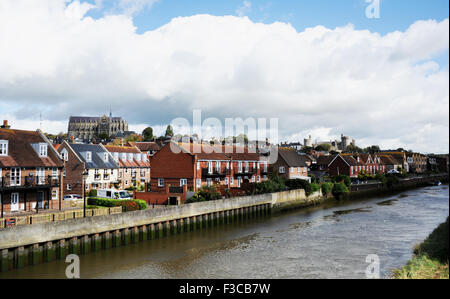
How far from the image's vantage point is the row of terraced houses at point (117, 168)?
31.9 metres

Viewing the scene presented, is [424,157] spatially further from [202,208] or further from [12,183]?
[12,183]

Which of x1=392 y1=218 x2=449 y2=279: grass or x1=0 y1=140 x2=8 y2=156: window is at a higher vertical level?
x1=0 y1=140 x2=8 y2=156: window

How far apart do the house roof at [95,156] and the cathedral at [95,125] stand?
458ft

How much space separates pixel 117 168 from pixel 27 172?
21.6m

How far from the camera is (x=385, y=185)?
253 ft

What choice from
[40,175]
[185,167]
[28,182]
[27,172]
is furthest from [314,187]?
[28,182]

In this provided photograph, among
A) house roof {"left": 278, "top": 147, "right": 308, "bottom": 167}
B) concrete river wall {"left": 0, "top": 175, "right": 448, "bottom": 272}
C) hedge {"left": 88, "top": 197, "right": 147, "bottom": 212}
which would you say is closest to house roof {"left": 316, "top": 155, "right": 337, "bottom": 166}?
house roof {"left": 278, "top": 147, "right": 308, "bottom": 167}

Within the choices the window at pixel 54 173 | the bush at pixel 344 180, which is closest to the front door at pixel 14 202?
the window at pixel 54 173

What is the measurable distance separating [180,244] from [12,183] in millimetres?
15357

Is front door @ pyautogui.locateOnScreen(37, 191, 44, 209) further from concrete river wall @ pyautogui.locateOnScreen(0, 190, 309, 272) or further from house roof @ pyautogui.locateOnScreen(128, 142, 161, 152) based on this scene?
house roof @ pyautogui.locateOnScreen(128, 142, 161, 152)

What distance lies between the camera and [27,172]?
3259 cm

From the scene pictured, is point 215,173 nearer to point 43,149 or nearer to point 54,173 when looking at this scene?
point 54,173

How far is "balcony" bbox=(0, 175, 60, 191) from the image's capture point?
96.7ft
